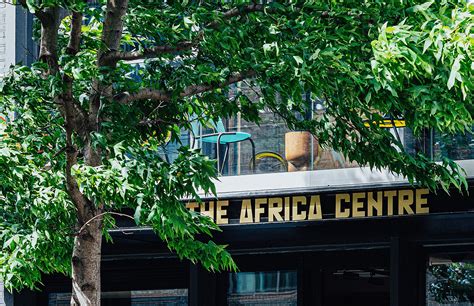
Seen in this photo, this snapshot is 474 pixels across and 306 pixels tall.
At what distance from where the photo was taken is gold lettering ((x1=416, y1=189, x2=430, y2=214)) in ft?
44.0

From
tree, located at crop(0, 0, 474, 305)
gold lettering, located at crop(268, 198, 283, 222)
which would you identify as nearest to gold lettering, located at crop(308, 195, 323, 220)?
gold lettering, located at crop(268, 198, 283, 222)

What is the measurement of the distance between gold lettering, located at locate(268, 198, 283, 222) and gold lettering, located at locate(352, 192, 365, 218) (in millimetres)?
924

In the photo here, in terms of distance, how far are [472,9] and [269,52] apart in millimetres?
1985

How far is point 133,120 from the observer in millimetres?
11031

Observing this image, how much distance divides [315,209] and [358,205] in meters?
0.54

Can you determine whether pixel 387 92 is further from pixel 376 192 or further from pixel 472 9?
pixel 376 192

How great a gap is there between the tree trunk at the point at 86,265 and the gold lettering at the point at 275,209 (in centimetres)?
373

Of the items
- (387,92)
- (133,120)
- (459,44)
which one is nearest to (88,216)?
(133,120)

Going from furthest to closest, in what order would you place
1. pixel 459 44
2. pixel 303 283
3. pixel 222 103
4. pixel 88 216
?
pixel 303 283, pixel 222 103, pixel 88 216, pixel 459 44

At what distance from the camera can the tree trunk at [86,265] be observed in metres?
10.8

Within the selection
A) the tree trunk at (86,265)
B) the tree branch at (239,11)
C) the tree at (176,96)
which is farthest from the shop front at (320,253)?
the tree branch at (239,11)

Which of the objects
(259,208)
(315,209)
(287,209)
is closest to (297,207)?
(287,209)

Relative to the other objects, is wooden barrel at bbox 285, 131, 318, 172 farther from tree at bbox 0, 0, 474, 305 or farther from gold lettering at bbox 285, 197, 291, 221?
tree at bbox 0, 0, 474, 305

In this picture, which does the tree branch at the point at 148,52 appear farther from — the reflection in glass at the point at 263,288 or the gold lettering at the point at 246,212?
the reflection in glass at the point at 263,288
